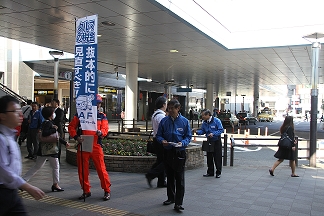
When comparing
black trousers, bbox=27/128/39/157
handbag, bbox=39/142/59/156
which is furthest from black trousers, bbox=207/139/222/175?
black trousers, bbox=27/128/39/157

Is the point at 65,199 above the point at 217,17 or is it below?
below

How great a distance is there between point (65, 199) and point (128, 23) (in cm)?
720

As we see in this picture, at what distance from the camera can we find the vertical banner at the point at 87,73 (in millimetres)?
5512

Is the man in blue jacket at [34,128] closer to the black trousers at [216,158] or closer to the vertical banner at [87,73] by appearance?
the vertical banner at [87,73]

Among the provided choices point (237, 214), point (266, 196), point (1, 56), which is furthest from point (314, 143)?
point (1, 56)

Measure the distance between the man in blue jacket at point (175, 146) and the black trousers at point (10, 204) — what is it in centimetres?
267

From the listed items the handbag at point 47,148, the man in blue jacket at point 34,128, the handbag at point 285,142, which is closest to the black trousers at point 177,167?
the handbag at point 47,148

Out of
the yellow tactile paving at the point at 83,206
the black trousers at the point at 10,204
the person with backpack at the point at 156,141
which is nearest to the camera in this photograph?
the black trousers at the point at 10,204

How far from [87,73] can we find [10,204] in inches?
130

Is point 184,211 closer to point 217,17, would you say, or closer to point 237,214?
point 237,214

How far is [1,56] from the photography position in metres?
22.5

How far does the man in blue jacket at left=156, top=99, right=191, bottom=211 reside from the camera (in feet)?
17.0

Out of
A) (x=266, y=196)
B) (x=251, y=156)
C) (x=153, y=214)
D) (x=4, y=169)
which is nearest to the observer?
(x=4, y=169)

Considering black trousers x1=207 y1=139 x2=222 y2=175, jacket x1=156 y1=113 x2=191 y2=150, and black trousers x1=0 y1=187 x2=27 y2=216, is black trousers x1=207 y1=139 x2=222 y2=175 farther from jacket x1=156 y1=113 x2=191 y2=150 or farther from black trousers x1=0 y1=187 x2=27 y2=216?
black trousers x1=0 y1=187 x2=27 y2=216
